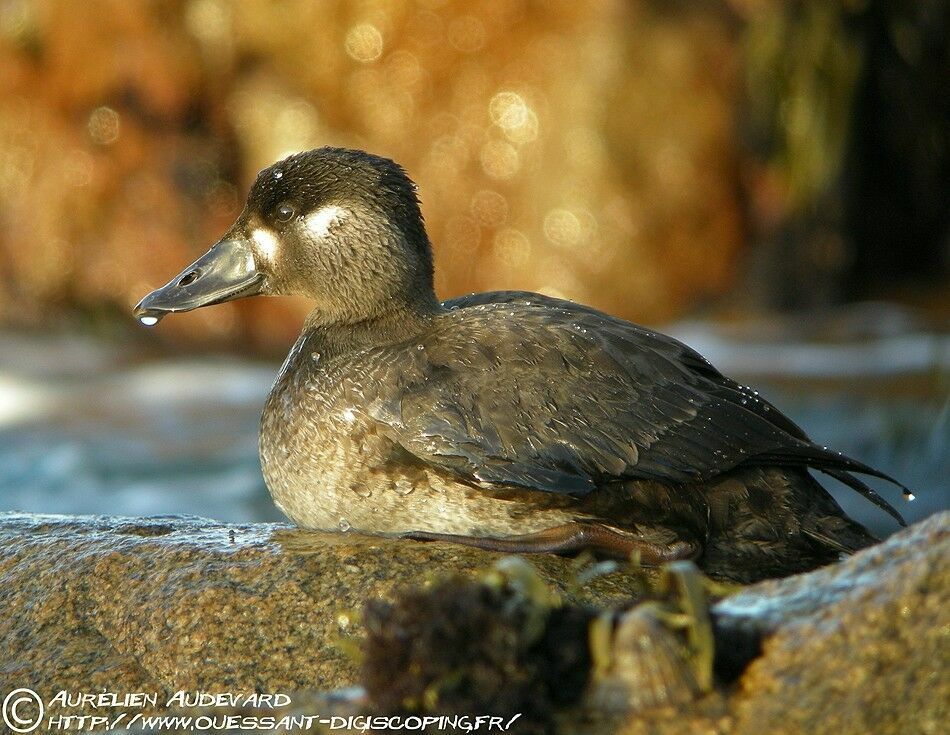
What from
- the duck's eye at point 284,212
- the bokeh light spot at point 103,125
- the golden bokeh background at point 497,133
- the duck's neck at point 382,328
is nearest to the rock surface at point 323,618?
the duck's neck at point 382,328

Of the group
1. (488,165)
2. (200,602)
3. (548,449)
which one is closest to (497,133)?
(488,165)

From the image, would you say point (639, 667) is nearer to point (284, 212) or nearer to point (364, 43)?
point (284, 212)

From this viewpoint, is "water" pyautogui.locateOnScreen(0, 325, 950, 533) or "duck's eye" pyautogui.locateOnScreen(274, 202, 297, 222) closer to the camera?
"duck's eye" pyautogui.locateOnScreen(274, 202, 297, 222)

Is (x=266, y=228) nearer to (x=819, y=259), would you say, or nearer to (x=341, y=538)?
(x=341, y=538)

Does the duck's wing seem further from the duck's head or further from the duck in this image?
the duck's head

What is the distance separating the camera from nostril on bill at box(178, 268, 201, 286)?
176 inches

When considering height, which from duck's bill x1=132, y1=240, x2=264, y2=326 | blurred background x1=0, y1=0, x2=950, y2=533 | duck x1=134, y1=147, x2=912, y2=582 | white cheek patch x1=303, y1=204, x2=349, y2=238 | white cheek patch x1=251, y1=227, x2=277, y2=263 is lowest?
duck x1=134, y1=147, x2=912, y2=582

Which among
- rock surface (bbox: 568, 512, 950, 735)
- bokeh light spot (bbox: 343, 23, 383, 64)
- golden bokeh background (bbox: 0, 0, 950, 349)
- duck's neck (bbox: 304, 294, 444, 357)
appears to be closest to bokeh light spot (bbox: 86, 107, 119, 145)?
golden bokeh background (bbox: 0, 0, 950, 349)

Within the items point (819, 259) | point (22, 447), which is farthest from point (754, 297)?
point (22, 447)

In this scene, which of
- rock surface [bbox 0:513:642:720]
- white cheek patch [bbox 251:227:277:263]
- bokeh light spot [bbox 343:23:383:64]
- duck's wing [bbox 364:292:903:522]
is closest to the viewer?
rock surface [bbox 0:513:642:720]

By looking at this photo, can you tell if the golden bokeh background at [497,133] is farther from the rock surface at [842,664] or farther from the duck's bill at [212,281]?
the rock surface at [842,664]

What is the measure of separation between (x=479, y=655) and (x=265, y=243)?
7.72 feet

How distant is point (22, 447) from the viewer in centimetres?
887

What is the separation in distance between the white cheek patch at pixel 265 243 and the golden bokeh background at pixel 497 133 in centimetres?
578
